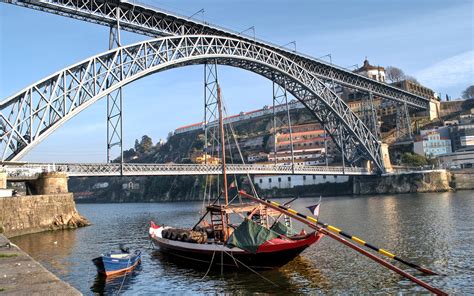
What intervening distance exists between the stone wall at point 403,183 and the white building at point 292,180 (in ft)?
22.3

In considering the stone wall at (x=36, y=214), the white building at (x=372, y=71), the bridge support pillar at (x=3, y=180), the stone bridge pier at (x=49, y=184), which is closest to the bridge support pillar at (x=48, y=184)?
the stone bridge pier at (x=49, y=184)

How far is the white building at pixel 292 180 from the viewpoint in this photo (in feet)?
329

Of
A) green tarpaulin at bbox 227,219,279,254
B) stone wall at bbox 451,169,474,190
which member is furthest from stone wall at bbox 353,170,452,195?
green tarpaulin at bbox 227,219,279,254

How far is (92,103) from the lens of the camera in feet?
134

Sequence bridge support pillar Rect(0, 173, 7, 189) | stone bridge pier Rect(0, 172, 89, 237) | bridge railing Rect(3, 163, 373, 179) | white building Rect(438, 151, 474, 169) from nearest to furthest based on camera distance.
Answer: stone bridge pier Rect(0, 172, 89, 237), bridge support pillar Rect(0, 173, 7, 189), bridge railing Rect(3, 163, 373, 179), white building Rect(438, 151, 474, 169)

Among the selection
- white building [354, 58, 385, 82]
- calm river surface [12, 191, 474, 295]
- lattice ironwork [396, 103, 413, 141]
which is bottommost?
calm river surface [12, 191, 474, 295]

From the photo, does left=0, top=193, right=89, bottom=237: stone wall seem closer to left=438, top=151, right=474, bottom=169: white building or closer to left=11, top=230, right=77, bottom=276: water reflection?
left=11, top=230, right=77, bottom=276: water reflection

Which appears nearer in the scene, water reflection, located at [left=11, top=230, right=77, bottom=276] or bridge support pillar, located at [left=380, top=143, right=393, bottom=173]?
water reflection, located at [left=11, top=230, right=77, bottom=276]

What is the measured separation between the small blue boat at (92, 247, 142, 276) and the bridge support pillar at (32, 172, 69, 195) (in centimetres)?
1963

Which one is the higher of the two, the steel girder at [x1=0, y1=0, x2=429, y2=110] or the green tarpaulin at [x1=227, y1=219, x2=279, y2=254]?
the steel girder at [x1=0, y1=0, x2=429, y2=110]

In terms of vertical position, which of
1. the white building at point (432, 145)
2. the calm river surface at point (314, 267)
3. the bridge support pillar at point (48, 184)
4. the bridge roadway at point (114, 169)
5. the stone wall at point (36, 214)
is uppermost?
the white building at point (432, 145)

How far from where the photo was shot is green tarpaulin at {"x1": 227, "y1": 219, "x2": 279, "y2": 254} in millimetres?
19406

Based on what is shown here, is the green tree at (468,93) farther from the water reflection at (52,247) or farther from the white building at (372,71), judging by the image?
the water reflection at (52,247)

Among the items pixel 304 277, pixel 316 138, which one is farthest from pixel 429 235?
pixel 316 138
